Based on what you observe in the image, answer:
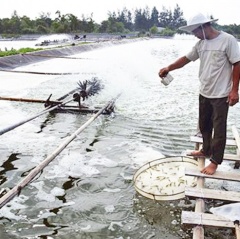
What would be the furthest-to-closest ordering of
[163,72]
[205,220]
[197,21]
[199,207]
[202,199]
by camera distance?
[163,72] → [197,21] → [202,199] → [199,207] → [205,220]

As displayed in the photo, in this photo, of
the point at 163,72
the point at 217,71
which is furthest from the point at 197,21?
the point at 163,72

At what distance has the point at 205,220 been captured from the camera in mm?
2678

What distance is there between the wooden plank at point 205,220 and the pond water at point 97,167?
388mm

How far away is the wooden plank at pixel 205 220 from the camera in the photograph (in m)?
2.63

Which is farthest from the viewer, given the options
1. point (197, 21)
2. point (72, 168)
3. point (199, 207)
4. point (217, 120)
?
point (72, 168)

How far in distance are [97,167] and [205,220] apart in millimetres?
2193

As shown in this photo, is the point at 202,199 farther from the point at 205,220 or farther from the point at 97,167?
the point at 97,167

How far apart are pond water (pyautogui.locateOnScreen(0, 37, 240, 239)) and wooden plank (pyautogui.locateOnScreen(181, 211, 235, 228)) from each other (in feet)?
1.27

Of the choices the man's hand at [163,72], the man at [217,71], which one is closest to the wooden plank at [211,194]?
the man at [217,71]

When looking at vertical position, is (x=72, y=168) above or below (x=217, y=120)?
below

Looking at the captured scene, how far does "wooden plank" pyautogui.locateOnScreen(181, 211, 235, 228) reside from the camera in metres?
2.63

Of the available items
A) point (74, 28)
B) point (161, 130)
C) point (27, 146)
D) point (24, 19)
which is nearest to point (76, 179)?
point (27, 146)

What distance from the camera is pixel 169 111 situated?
7.93 meters

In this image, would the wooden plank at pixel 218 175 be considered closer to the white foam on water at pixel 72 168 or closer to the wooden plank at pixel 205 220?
the wooden plank at pixel 205 220
